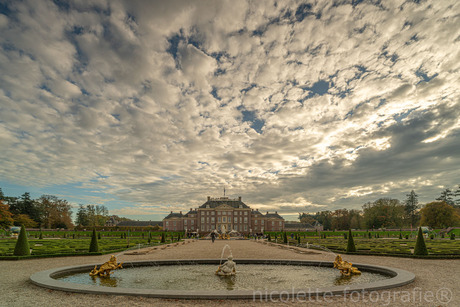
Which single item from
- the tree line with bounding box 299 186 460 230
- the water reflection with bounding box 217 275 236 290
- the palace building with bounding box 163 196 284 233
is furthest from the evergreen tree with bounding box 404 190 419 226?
the water reflection with bounding box 217 275 236 290

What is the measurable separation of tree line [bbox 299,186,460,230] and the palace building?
22943mm

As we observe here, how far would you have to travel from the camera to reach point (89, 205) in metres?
97.6

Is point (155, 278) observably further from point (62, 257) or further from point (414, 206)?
point (414, 206)

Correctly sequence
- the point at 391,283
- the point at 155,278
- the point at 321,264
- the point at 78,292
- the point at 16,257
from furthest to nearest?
the point at 16,257 → the point at 321,264 → the point at 155,278 → the point at 391,283 → the point at 78,292

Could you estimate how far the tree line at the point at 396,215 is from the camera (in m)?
68.4

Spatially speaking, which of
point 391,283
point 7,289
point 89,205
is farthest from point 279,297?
point 89,205

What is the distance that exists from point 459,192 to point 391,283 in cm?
10351

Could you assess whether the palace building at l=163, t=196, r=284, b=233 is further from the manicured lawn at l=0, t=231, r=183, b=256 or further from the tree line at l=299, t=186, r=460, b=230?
the manicured lawn at l=0, t=231, r=183, b=256

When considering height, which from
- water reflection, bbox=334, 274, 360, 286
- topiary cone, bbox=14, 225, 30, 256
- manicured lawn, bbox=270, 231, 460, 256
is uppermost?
topiary cone, bbox=14, 225, 30, 256

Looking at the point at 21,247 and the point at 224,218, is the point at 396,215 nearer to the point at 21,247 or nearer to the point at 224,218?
the point at 224,218

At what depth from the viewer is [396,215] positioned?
84.2 meters

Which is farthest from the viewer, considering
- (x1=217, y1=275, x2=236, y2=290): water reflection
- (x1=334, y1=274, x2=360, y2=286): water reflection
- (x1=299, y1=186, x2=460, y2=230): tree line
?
(x1=299, y1=186, x2=460, y2=230): tree line

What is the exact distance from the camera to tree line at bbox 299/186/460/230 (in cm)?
6844

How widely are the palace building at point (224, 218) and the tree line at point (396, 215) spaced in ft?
75.3
